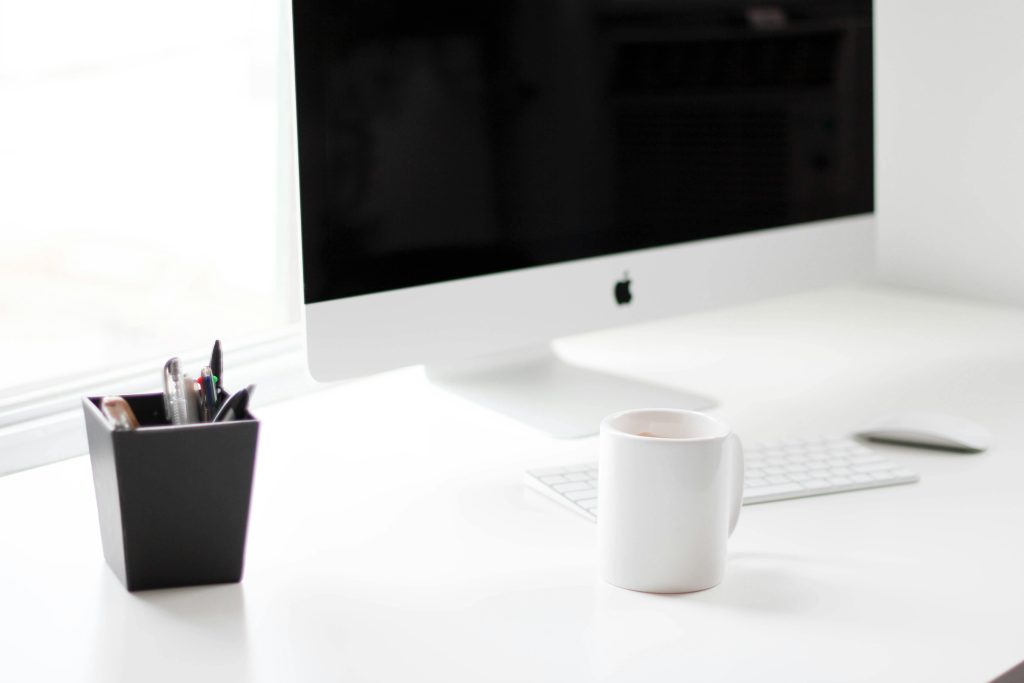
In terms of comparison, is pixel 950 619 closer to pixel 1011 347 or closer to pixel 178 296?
pixel 1011 347

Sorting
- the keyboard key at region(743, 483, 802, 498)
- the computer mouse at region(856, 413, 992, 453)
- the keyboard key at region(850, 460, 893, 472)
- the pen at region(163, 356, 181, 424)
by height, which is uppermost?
the pen at region(163, 356, 181, 424)

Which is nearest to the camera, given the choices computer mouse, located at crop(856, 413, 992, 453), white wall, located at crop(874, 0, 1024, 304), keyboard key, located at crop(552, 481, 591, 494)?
keyboard key, located at crop(552, 481, 591, 494)

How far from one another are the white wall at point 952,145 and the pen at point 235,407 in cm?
122

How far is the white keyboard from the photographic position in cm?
86

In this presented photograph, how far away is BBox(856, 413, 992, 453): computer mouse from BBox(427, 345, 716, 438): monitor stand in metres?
0.18

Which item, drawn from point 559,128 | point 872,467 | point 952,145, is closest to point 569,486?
point 872,467

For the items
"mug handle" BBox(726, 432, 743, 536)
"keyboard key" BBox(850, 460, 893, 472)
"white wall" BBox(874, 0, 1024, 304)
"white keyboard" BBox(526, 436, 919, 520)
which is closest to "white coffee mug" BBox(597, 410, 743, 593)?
"mug handle" BBox(726, 432, 743, 536)

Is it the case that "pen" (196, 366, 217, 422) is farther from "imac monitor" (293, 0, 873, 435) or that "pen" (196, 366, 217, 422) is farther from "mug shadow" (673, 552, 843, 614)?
"mug shadow" (673, 552, 843, 614)

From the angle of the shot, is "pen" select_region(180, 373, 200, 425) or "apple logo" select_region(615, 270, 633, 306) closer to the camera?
"pen" select_region(180, 373, 200, 425)

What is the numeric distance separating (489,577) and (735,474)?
177mm

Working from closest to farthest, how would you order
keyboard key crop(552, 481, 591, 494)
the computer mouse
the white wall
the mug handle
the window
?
the mug handle → keyboard key crop(552, 481, 591, 494) → the computer mouse → the white wall → the window

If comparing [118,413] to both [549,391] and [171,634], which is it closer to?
[171,634]

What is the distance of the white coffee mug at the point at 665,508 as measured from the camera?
69 centimetres

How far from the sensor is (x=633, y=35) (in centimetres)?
110
